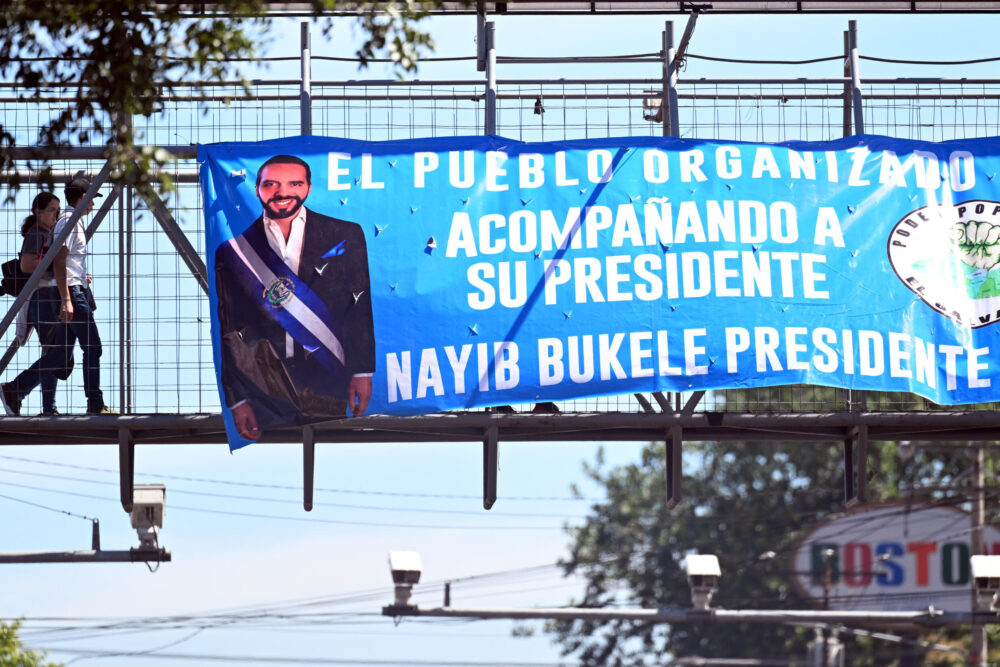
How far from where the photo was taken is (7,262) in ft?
51.2

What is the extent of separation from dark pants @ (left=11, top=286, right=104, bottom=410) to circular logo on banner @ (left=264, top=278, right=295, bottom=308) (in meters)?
1.59

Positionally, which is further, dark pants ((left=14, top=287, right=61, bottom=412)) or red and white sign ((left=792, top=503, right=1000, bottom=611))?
red and white sign ((left=792, top=503, right=1000, bottom=611))

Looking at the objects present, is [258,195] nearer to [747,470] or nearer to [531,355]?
[531,355]

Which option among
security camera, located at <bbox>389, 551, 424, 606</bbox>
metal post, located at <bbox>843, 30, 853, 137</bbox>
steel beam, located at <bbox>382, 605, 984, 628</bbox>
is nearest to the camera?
metal post, located at <bbox>843, 30, 853, 137</bbox>

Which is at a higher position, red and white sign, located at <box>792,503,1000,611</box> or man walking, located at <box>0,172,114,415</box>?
man walking, located at <box>0,172,114,415</box>

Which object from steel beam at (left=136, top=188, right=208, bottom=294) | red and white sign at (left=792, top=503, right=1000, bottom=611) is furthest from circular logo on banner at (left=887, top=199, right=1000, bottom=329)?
red and white sign at (left=792, top=503, right=1000, bottom=611)

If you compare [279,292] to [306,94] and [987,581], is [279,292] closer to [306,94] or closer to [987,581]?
[306,94]

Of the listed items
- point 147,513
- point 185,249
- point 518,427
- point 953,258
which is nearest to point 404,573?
point 147,513

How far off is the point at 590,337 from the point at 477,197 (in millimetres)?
1656

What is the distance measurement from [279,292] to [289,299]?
108 millimetres

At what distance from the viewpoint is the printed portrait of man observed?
15016mm

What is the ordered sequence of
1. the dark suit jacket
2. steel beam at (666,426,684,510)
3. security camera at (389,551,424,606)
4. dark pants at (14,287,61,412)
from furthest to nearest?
1. security camera at (389,551,424,606)
2. steel beam at (666,426,684,510)
3. dark pants at (14,287,61,412)
4. the dark suit jacket

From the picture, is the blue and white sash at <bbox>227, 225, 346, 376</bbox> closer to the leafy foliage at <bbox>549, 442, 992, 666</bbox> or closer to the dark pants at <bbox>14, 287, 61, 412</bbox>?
the dark pants at <bbox>14, 287, 61, 412</bbox>

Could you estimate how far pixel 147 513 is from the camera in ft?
55.3
